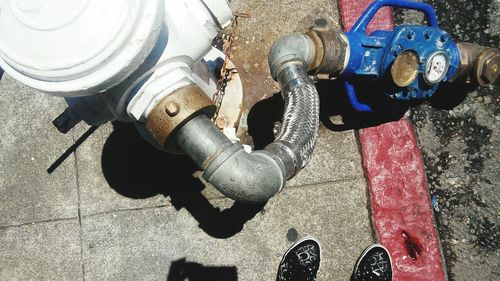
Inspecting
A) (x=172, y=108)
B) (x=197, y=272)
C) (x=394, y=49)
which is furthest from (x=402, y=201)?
(x=172, y=108)

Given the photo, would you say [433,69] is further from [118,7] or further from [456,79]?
[118,7]

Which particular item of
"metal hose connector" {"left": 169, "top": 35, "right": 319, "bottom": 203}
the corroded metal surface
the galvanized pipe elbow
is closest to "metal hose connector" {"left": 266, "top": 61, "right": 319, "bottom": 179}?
"metal hose connector" {"left": 169, "top": 35, "right": 319, "bottom": 203}

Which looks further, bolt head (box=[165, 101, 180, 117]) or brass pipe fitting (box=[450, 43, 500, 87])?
brass pipe fitting (box=[450, 43, 500, 87])

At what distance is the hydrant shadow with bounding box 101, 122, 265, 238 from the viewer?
306cm

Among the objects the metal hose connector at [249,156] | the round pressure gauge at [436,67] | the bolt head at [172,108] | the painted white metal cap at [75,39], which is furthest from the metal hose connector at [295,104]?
the painted white metal cap at [75,39]

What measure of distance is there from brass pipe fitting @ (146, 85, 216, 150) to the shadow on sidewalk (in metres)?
1.32

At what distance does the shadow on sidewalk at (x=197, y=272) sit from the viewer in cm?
299

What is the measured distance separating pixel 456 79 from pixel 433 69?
0.36 metres

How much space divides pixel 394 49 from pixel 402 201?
1079 millimetres

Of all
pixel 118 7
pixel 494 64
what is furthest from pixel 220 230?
pixel 494 64

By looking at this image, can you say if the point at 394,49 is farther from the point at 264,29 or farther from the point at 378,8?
the point at 264,29

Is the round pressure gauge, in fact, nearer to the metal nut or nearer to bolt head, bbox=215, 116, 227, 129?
the metal nut

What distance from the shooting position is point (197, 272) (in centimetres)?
301

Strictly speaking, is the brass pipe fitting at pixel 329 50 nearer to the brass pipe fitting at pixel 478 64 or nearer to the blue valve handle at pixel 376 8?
the blue valve handle at pixel 376 8
